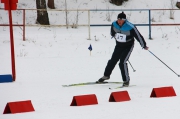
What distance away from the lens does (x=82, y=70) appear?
14.8 m

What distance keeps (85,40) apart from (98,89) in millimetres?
9814

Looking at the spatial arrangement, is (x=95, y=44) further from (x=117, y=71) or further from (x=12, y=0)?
(x=12, y=0)

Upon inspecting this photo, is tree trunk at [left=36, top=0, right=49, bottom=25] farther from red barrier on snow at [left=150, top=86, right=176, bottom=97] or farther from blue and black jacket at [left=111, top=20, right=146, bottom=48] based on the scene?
red barrier on snow at [left=150, top=86, right=176, bottom=97]

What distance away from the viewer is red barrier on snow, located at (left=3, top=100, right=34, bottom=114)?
8297 millimetres

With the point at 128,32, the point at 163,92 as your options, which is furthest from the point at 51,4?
the point at 163,92

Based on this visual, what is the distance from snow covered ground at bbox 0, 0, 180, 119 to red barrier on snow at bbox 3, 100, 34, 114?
174mm

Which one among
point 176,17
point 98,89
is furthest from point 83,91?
point 176,17

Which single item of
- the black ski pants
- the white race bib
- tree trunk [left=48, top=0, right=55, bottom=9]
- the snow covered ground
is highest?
tree trunk [left=48, top=0, right=55, bottom=9]

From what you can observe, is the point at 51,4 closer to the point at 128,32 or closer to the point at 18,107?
the point at 128,32

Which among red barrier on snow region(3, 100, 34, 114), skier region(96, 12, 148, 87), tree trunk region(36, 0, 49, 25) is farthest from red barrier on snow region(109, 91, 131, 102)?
tree trunk region(36, 0, 49, 25)

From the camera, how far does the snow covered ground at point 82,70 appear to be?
8492 millimetres

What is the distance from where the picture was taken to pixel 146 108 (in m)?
8.59

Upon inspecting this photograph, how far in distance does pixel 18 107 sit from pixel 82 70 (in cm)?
645

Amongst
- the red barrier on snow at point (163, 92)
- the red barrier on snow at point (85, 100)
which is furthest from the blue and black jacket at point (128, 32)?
the red barrier on snow at point (85, 100)
